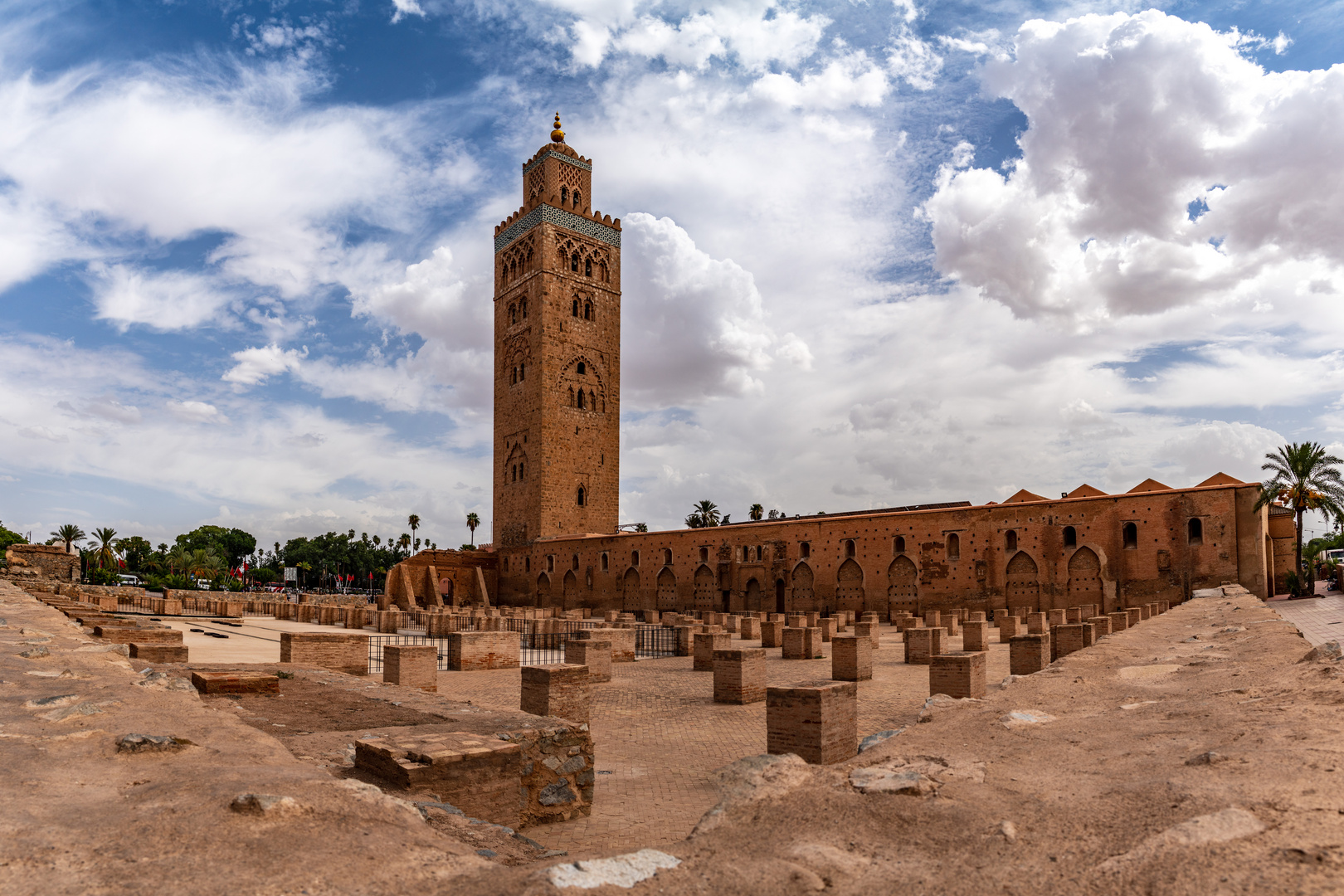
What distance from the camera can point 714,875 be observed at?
2.50m

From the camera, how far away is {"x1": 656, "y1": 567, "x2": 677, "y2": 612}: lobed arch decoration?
36.9 metres

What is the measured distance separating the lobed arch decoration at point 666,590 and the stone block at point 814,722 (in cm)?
3059

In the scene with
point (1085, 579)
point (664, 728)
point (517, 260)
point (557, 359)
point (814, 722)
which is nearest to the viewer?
point (814, 722)

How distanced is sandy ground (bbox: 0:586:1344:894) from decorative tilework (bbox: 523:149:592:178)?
47989 mm

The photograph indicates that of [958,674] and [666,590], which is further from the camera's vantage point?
[666,590]

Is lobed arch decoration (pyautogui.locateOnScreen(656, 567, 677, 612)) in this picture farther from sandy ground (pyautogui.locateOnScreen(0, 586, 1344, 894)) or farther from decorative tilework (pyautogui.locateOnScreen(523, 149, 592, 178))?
sandy ground (pyautogui.locateOnScreen(0, 586, 1344, 894))

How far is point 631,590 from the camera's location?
38.5 meters

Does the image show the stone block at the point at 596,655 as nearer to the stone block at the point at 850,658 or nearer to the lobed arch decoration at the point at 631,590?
the stone block at the point at 850,658

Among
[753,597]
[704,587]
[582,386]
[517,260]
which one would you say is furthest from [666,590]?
[517,260]

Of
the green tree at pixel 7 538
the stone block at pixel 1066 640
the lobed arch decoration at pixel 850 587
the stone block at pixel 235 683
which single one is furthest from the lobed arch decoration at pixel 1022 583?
the green tree at pixel 7 538

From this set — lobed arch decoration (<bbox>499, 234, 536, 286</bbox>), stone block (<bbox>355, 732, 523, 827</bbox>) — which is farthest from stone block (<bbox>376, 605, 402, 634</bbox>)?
lobed arch decoration (<bbox>499, 234, 536, 286</bbox>)

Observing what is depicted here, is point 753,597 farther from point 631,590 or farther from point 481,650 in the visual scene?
point 481,650

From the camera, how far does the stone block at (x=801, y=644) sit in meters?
15.9

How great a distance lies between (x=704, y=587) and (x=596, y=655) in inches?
929
